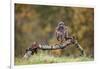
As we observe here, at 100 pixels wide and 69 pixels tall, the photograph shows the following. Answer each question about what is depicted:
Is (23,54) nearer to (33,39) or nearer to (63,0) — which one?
(33,39)

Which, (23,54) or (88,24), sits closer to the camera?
(23,54)

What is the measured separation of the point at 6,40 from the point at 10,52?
0.37 ft

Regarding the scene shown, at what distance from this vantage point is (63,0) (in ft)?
6.44

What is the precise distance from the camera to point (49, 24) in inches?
75.8

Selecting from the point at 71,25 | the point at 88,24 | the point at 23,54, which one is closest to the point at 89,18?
the point at 88,24

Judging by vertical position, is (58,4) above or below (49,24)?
above

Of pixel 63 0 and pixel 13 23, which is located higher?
pixel 63 0

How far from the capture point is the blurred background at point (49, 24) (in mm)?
1831

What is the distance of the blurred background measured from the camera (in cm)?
183

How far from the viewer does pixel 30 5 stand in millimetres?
1863

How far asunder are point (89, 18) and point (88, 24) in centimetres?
6
